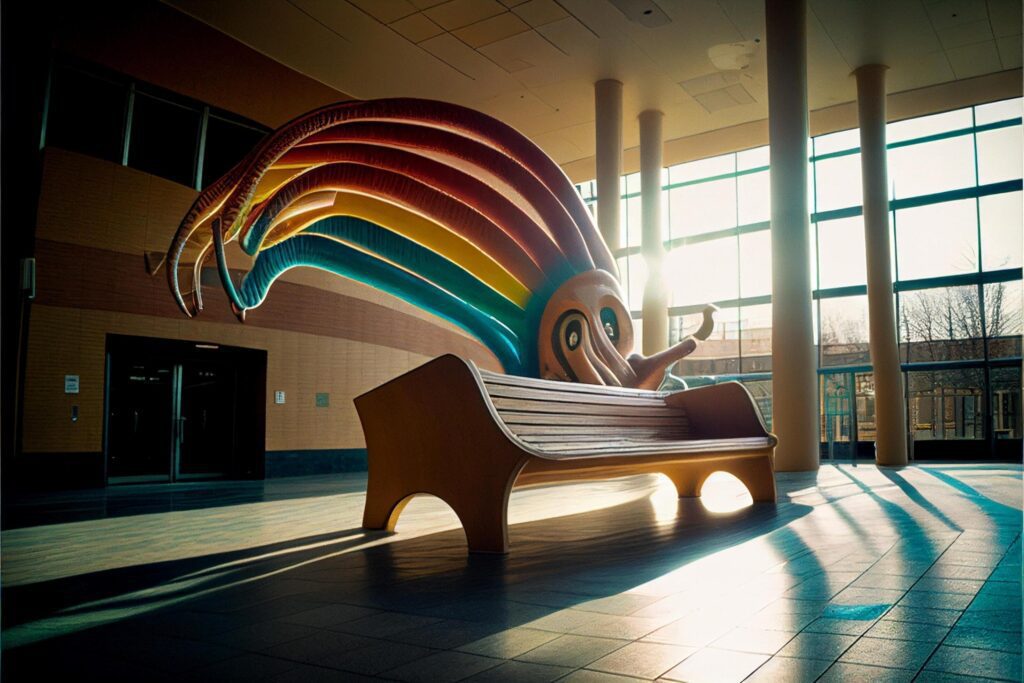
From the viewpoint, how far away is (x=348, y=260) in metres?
8.00

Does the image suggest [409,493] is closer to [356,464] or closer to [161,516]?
[161,516]

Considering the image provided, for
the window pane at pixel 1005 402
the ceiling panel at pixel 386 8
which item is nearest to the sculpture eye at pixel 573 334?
the ceiling panel at pixel 386 8

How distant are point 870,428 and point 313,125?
14.1 metres

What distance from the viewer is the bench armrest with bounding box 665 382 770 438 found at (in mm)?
5984

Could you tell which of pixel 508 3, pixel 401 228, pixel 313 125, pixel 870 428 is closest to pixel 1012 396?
pixel 870 428

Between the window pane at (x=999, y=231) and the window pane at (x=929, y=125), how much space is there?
5.97 feet

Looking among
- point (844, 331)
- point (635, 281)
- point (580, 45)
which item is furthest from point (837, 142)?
point (580, 45)

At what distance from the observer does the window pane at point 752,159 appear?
723 inches

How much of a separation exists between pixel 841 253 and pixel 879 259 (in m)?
3.03

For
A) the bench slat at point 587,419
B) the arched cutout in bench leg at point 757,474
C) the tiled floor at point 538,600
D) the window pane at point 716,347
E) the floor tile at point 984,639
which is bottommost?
the tiled floor at point 538,600

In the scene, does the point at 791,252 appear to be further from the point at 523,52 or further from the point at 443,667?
the point at 443,667

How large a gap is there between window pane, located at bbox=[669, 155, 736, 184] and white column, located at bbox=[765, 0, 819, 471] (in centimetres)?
730

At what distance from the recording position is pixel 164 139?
12586 mm

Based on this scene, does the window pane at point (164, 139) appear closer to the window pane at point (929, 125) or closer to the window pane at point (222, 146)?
the window pane at point (222, 146)
